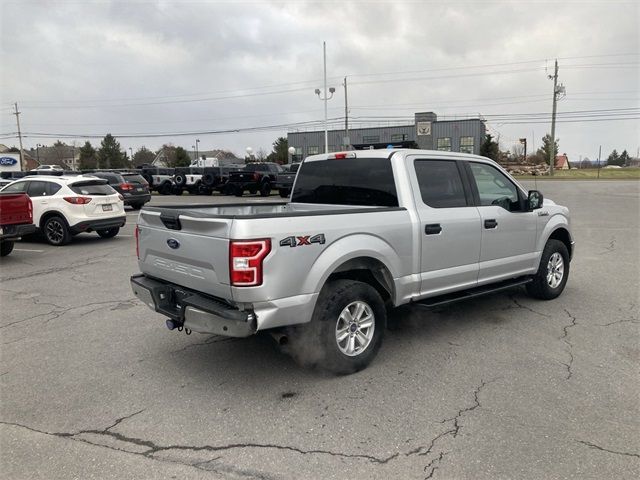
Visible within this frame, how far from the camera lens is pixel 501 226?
5191mm

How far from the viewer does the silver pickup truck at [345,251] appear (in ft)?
11.2

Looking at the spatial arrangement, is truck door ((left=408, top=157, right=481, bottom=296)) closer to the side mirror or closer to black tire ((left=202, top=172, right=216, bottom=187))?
the side mirror

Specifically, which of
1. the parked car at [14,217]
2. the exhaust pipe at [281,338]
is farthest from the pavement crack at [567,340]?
the parked car at [14,217]

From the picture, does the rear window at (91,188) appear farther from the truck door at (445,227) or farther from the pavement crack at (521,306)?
the pavement crack at (521,306)

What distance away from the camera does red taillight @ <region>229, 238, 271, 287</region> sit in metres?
3.30

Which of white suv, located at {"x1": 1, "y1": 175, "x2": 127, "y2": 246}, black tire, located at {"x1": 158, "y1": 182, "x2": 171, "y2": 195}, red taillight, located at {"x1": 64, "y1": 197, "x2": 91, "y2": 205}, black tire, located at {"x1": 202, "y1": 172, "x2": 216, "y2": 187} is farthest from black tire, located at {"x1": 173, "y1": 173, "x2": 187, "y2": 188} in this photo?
red taillight, located at {"x1": 64, "y1": 197, "x2": 91, "y2": 205}

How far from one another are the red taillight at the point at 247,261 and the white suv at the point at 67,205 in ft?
30.9

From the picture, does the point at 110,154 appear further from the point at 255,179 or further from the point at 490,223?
the point at 490,223

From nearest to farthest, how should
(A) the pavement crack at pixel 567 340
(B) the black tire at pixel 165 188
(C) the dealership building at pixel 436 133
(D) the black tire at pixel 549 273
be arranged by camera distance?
(A) the pavement crack at pixel 567 340 < (D) the black tire at pixel 549 273 < (B) the black tire at pixel 165 188 < (C) the dealership building at pixel 436 133

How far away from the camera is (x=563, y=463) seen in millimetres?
2797

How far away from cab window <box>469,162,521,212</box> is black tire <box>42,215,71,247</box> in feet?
32.1

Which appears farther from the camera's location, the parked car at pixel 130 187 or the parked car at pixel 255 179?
the parked car at pixel 255 179

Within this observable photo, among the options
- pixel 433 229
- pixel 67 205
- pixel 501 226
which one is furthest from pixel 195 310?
pixel 67 205

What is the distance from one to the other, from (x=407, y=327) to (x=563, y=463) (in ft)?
8.00
